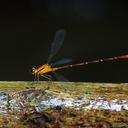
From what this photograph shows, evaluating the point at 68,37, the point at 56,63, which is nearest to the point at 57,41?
the point at 56,63

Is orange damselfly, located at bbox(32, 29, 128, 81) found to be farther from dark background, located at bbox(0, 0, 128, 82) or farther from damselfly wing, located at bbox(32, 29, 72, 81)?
dark background, located at bbox(0, 0, 128, 82)

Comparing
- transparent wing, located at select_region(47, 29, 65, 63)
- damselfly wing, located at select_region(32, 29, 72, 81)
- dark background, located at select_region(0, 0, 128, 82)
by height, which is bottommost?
damselfly wing, located at select_region(32, 29, 72, 81)

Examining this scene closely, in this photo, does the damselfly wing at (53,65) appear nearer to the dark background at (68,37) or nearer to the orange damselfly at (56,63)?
the orange damselfly at (56,63)

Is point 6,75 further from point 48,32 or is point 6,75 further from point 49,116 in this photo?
point 49,116

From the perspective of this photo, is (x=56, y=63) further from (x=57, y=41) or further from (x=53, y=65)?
(x=57, y=41)

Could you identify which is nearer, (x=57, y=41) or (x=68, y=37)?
(x=57, y=41)

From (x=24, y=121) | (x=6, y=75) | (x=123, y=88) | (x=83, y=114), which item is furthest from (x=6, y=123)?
(x=6, y=75)

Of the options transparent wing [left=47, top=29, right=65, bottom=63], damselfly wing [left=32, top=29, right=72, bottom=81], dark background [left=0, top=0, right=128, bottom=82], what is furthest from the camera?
dark background [left=0, top=0, right=128, bottom=82]

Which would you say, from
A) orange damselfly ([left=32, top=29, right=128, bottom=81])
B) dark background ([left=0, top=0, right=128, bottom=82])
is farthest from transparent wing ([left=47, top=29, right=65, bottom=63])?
dark background ([left=0, top=0, right=128, bottom=82])
